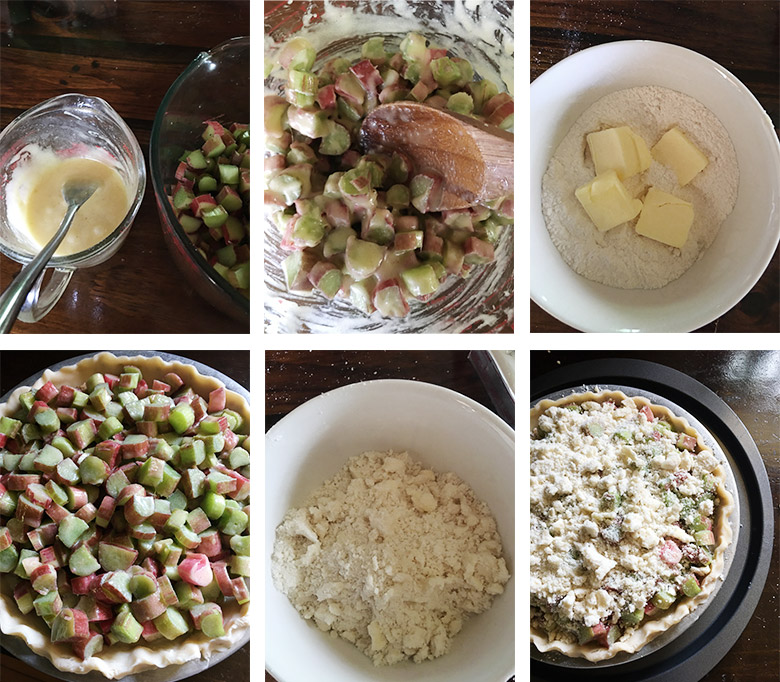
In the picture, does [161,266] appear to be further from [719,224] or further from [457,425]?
[719,224]

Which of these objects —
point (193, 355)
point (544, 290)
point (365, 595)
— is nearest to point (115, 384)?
point (193, 355)

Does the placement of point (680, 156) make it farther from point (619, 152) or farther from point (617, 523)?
point (617, 523)

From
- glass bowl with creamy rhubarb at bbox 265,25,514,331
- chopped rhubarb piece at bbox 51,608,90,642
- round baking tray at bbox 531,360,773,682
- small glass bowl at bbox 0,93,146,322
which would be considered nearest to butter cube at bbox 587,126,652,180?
A: glass bowl with creamy rhubarb at bbox 265,25,514,331

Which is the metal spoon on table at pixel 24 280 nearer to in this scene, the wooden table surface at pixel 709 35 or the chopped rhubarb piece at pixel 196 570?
the chopped rhubarb piece at pixel 196 570

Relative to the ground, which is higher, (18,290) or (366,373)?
(18,290)

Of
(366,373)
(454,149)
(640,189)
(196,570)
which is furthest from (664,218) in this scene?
(196,570)

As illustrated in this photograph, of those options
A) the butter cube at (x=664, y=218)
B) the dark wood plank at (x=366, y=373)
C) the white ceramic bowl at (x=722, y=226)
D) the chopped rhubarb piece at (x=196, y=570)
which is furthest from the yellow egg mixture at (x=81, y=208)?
the butter cube at (x=664, y=218)
